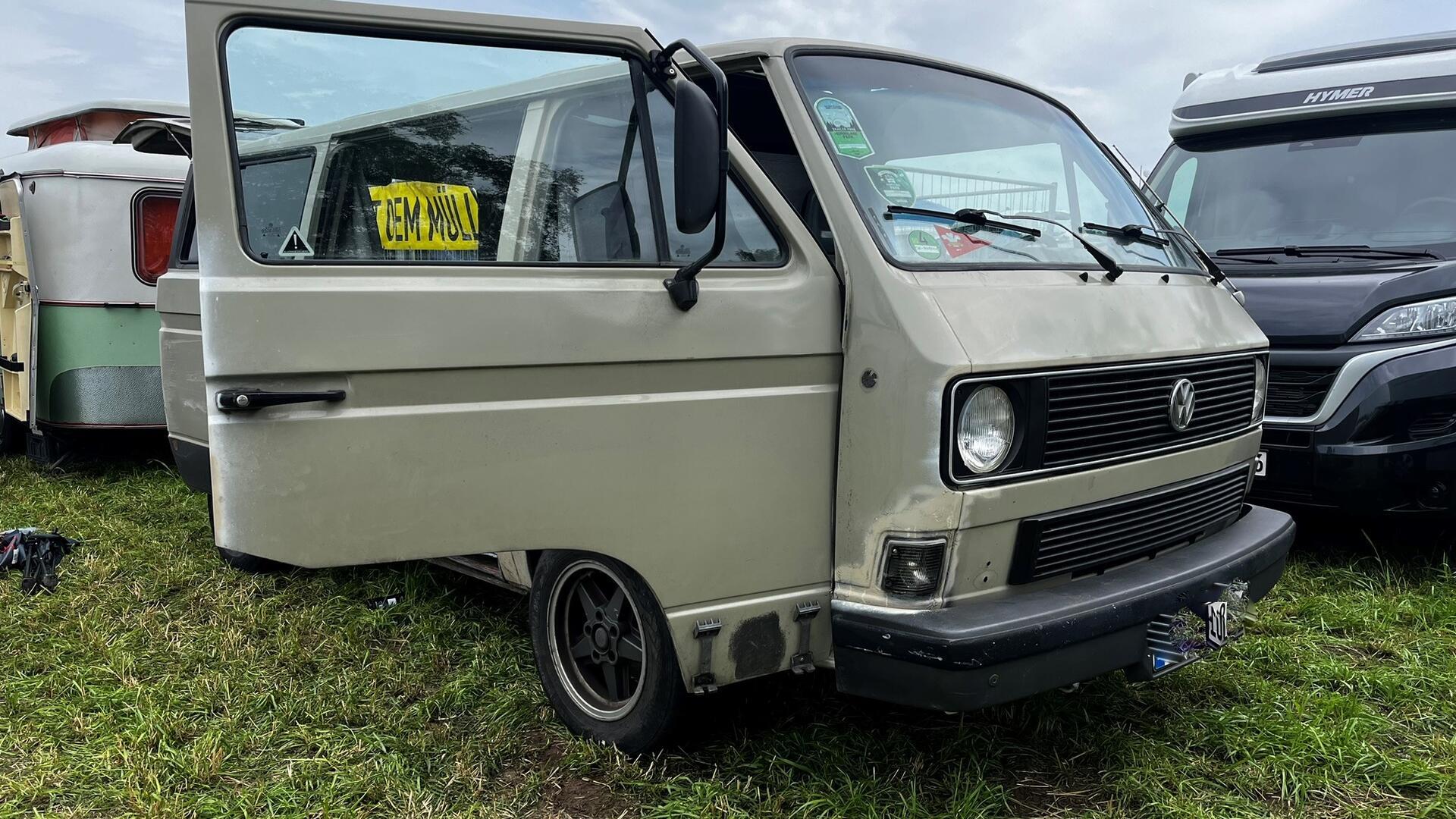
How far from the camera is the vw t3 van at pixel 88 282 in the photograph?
6727 millimetres

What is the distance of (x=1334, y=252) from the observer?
4.84 metres

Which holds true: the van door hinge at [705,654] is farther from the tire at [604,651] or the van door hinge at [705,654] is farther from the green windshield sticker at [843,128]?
the green windshield sticker at [843,128]

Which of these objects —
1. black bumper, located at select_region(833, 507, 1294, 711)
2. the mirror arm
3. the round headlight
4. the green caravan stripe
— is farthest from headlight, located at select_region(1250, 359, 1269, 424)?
the green caravan stripe

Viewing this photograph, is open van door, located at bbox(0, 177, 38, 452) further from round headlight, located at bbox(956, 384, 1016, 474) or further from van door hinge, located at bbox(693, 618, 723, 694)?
round headlight, located at bbox(956, 384, 1016, 474)

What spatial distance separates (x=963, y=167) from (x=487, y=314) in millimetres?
1681

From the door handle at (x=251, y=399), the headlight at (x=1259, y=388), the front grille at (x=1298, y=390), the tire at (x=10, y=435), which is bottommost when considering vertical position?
the tire at (x=10, y=435)

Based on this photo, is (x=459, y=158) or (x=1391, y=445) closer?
(x=459, y=158)

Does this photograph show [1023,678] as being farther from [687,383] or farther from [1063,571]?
[687,383]

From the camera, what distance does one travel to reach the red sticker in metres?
2.85

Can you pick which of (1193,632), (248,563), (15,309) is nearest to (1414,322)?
(1193,632)

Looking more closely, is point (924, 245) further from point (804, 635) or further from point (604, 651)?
point (604, 651)

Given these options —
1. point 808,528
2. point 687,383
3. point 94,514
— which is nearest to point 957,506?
point 808,528

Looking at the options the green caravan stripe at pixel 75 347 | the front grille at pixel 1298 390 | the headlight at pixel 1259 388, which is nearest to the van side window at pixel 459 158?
the headlight at pixel 1259 388

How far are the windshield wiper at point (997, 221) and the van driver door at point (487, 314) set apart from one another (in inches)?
12.5
